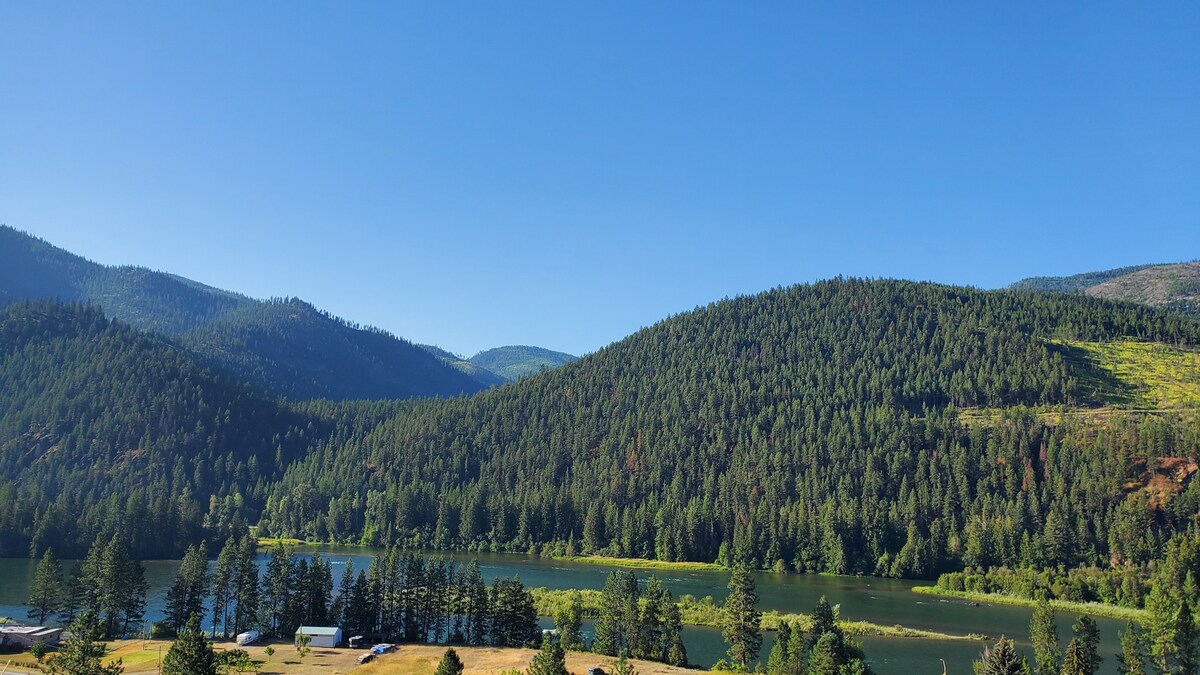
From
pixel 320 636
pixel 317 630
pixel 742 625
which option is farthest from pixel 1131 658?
pixel 317 630

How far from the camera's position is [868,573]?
189375 mm

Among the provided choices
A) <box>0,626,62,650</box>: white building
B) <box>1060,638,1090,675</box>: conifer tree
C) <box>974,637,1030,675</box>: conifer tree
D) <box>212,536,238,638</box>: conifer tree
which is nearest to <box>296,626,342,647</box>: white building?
<box>212,536,238,638</box>: conifer tree

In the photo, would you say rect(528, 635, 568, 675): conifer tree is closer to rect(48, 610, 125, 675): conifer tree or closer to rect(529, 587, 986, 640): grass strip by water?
rect(48, 610, 125, 675): conifer tree

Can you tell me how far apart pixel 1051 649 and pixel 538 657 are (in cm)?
5956

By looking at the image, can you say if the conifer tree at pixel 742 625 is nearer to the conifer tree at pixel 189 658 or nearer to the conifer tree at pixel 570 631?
the conifer tree at pixel 570 631

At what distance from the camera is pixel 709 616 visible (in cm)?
12669

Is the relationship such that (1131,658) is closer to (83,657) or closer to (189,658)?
(189,658)

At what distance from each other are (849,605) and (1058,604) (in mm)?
38402

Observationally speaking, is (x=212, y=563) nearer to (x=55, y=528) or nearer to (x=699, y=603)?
(x=55, y=528)

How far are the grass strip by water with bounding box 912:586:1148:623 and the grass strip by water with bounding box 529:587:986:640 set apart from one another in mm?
28288

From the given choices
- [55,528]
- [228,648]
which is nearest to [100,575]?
[228,648]

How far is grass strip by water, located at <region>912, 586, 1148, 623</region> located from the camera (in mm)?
137875

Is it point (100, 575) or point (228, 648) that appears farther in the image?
point (100, 575)

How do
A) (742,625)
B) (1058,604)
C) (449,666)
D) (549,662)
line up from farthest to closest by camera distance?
(1058,604)
(742,625)
(549,662)
(449,666)
